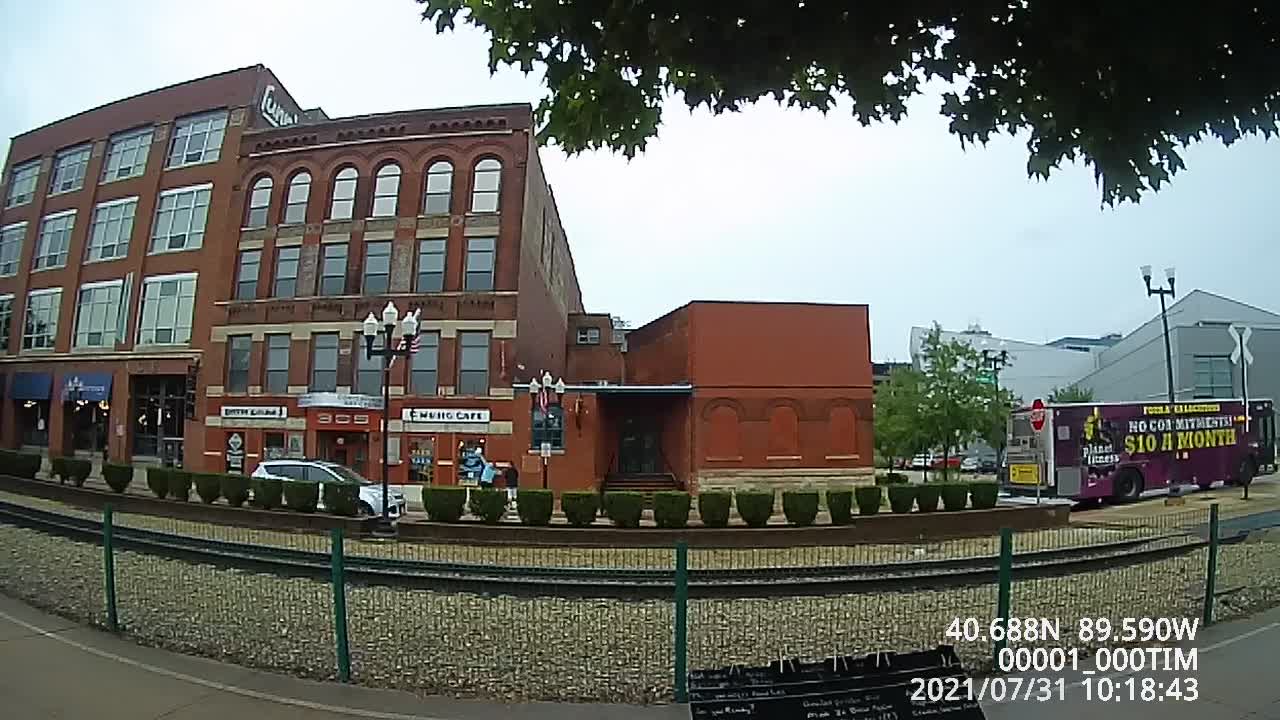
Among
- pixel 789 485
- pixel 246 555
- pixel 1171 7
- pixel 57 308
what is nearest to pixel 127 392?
pixel 57 308

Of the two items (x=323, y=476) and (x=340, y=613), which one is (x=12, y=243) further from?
(x=340, y=613)

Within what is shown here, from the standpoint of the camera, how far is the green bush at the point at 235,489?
65.7 feet

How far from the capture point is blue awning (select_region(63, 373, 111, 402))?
36.6m

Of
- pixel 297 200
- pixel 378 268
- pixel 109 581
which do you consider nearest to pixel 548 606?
pixel 109 581

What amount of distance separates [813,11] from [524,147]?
3089 centimetres

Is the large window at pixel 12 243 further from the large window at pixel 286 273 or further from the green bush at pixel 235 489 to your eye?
the green bush at pixel 235 489

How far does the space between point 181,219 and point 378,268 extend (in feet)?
40.6

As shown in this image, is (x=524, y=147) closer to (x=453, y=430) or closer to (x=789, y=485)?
(x=453, y=430)

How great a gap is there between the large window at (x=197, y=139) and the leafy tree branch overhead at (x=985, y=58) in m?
39.1

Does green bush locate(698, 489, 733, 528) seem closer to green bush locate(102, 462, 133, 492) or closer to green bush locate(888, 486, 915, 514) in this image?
green bush locate(888, 486, 915, 514)

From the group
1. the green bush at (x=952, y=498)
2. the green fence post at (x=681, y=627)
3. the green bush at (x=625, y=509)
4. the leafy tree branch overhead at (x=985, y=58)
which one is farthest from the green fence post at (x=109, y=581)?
the green bush at (x=952, y=498)

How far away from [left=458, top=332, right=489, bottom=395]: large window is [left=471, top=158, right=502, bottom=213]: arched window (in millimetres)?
5756

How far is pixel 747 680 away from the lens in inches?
Result: 135

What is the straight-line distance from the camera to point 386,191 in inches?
1323
